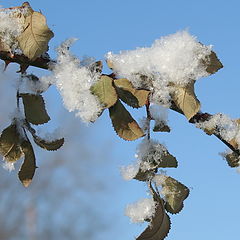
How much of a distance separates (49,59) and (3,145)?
12 centimetres

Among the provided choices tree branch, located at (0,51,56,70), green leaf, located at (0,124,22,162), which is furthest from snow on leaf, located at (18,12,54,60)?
green leaf, located at (0,124,22,162)

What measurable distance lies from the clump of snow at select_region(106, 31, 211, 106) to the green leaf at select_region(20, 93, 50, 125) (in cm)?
9

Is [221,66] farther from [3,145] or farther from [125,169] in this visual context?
[3,145]

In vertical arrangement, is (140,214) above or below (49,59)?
below

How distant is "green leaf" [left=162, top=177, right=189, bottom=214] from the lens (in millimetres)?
546

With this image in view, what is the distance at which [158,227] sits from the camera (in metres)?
0.52

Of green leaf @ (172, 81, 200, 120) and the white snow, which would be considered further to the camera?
the white snow

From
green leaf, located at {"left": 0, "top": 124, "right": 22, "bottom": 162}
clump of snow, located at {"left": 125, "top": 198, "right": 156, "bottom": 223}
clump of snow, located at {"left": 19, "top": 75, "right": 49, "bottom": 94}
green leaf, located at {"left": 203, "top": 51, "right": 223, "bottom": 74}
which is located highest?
green leaf, located at {"left": 203, "top": 51, "right": 223, "bottom": 74}

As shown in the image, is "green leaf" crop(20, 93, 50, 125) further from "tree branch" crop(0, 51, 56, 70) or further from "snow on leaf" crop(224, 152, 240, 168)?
"snow on leaf" crop(224, 152, 240, 168)

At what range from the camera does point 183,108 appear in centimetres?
50

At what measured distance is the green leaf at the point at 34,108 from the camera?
1.90 feet

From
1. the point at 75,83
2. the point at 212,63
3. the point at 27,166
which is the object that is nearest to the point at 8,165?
the point at 27,166

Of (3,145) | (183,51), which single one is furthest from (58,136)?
(183,51)

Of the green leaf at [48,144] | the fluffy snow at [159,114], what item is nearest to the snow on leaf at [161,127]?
the fluffy snow at [159,114]
